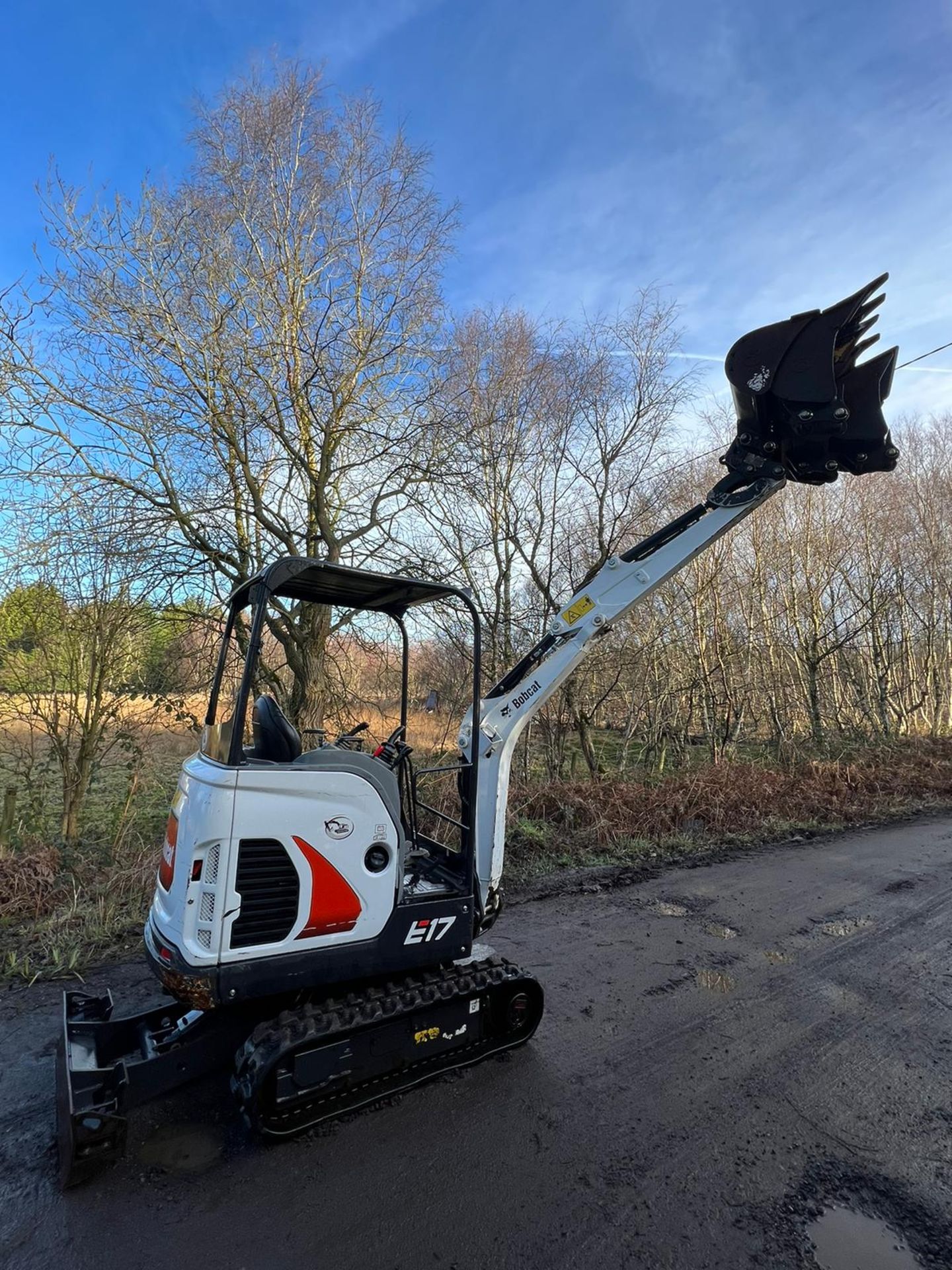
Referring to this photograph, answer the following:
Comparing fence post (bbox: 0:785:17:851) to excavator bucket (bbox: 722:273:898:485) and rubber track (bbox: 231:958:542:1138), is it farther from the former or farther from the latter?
excavator bucket (bbox: 722:273:898:485)

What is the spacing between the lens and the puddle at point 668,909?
518 cm

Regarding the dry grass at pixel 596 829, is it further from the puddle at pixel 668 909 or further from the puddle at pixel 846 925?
the puddle at pixel 846 925

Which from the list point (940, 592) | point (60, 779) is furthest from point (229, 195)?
point (940, 592)

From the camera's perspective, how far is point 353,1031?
2.73 metres

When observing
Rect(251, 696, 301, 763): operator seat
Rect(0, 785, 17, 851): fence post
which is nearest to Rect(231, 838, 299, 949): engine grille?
Rect(251, 696, 301, 763): operator seat

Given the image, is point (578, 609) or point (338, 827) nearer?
point (338, 827)

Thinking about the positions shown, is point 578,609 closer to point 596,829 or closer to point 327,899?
point 327,899

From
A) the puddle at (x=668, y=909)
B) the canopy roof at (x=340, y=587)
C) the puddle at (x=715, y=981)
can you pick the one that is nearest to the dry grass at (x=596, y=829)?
the puddle at (x=668, y=909)

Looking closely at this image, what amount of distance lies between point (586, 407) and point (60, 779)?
8.36 meters

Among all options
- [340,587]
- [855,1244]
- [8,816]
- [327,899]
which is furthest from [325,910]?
[8,816]

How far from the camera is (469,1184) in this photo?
2422 mm

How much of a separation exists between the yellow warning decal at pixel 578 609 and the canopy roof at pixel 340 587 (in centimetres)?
85

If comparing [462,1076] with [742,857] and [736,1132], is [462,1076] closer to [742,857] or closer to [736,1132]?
[736,1132]

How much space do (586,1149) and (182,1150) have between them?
162 centimetres
